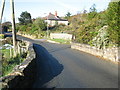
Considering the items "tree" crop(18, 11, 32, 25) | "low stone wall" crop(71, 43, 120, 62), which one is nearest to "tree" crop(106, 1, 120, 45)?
"low stone wall" crop(71, 43, 120, 62)

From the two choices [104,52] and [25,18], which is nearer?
[104,52]

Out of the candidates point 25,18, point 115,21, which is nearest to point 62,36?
point 115,21

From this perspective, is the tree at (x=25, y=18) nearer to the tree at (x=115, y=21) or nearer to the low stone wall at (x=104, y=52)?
the low stone wall at (x=104, y=52)

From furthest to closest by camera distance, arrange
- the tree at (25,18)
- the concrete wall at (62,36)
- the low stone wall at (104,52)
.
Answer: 1. the tree at (25,18)
2. the concrete wall at (62,36)
3. the low stone wall at (104,52)

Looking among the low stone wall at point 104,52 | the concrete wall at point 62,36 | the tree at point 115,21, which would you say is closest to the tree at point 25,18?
the concrete wall at point 62,36

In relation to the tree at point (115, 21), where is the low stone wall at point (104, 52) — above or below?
below

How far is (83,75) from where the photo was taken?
11.4 metres

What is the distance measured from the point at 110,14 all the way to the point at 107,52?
363 centimetres

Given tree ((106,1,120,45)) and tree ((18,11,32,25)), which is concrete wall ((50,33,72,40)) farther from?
tree ((18,11,32,25))

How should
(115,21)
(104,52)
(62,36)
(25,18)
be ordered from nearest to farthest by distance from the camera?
(115,21), (104,52), (62,36), (25,18)

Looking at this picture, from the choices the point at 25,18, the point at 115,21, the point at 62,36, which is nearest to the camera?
the point at 115,21

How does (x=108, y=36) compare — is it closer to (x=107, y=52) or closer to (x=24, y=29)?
(x=107, y=52)

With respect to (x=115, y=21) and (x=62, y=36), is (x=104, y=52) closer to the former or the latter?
(x=115, y=21)

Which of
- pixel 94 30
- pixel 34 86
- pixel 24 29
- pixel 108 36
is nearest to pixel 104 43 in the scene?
pixel 108 36
